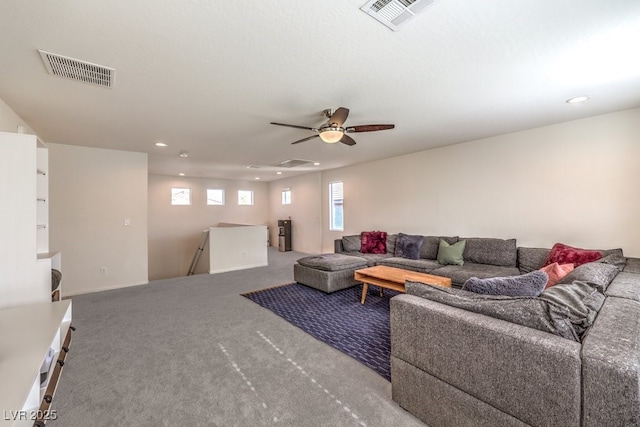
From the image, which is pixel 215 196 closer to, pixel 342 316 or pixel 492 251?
pixel 342 316

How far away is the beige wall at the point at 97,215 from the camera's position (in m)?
4.22

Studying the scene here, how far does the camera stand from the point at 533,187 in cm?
390

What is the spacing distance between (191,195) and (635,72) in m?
9.24

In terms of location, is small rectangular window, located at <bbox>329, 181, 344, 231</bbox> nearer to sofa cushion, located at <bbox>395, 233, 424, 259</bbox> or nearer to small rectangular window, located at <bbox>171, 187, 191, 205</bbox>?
sofa cushion, located at <bbox>395, 233, 424, 259</bbox>

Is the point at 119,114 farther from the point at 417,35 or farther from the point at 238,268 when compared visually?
the point at 238,268

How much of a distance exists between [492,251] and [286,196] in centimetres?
646

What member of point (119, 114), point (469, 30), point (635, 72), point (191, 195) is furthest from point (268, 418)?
point (191, 195)

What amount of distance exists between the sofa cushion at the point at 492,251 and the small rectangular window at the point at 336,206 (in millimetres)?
3368

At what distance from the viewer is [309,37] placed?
5.79ft

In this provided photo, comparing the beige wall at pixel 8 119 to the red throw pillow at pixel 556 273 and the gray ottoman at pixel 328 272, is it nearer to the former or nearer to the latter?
the gray ottoman at pixel 328 272

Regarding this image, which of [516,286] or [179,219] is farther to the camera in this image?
[179,219]

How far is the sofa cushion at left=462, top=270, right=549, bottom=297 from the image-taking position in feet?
5.33

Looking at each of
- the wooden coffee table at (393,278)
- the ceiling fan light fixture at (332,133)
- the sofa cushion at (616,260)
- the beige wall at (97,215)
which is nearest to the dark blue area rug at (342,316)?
the wooden coffee table at (393,278)

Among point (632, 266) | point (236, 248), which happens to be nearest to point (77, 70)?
point (236, 248)
